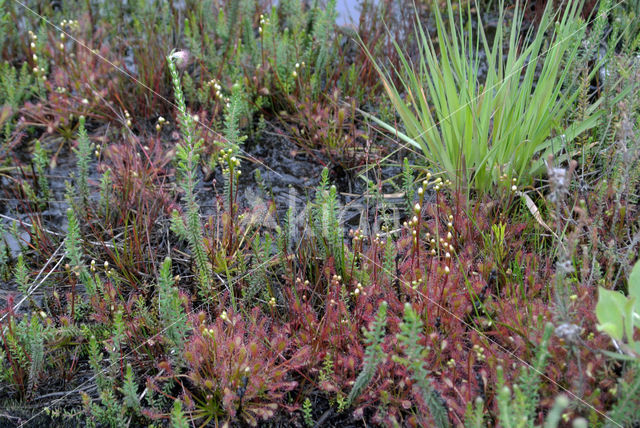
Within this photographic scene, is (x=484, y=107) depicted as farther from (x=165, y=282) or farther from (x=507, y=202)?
(x=165, y=282)

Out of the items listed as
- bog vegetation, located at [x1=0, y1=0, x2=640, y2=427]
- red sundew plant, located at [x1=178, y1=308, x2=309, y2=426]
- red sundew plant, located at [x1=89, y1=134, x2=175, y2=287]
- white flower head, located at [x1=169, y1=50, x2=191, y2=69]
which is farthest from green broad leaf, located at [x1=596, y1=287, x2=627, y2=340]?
red sundew plant, located at [x1=89, y1=134, x2=175, y2=287]

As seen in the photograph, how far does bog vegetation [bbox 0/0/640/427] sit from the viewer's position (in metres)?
1.98

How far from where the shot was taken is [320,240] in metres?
2.57

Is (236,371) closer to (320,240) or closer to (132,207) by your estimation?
(320,240)

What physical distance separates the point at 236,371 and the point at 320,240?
758 millimetres

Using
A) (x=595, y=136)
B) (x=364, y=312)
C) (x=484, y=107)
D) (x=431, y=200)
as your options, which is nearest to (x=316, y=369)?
(x=364, y=312)

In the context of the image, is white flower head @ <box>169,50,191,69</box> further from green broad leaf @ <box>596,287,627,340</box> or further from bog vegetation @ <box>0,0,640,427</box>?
green broad leaf @ <box>596,287,627,340</box>

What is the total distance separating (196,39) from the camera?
160 inches

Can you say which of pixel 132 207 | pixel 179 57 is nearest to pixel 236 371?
pixel 179 57

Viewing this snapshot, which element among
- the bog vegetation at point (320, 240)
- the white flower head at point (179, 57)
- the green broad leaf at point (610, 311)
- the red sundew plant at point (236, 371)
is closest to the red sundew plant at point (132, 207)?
the bog vegetation at point (320, 240)

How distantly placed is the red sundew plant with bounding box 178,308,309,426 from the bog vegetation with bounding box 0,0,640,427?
0.03 ft

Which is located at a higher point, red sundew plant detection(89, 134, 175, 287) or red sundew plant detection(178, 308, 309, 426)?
red sundew plant detection(89, 134, 175, 287)

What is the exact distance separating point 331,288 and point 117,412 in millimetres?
968

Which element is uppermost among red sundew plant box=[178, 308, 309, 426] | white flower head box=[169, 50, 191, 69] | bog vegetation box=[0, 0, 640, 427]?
white flower head box=[169, 50, 191, 69]
